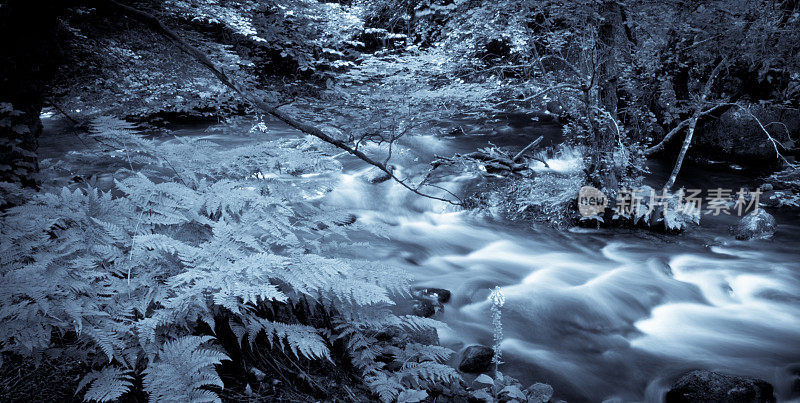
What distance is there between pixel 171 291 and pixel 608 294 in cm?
556

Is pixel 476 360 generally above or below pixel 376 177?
above

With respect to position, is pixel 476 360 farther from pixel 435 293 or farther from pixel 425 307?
pixel 435 293

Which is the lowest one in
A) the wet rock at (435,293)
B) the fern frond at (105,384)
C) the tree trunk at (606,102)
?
the wet rock at (435,293)

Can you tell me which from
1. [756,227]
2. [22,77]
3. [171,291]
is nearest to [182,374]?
[171,291]

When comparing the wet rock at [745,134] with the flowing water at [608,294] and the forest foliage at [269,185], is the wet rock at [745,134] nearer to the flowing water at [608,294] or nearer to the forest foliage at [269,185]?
→ the forest foliage at [269,185]

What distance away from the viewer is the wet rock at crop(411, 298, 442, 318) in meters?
4.53

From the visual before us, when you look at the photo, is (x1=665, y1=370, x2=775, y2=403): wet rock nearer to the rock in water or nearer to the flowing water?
the flowing water

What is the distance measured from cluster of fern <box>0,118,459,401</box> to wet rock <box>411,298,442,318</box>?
1.58 metres

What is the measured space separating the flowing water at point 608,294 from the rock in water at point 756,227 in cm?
19

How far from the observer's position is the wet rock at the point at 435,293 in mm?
5202

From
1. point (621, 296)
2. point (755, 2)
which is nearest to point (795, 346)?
point (621, 296)

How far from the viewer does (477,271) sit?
6.73 meters

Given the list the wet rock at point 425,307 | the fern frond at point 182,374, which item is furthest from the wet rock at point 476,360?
the fern frond at point 182,374

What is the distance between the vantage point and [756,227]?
7.51 m
